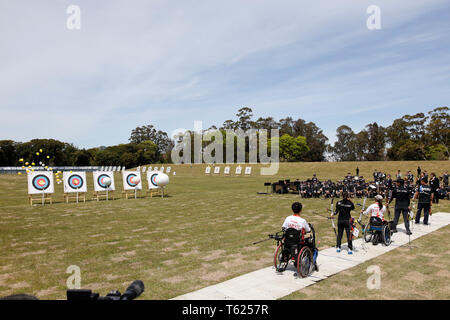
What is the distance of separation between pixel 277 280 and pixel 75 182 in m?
20.1

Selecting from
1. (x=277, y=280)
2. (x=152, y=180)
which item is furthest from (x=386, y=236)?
(x=152, y=180)

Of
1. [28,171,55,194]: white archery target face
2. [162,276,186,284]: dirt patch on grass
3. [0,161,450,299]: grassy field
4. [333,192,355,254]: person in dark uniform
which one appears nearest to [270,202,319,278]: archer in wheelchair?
[0,161,450,299]: grassy field

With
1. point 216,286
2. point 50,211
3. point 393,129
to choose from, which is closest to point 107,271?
point 216,286

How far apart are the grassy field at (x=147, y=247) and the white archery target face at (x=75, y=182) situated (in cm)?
391

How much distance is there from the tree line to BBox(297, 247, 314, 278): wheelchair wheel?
73.1 metres

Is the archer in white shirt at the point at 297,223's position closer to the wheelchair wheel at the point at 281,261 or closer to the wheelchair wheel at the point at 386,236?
the wheelchair wheel at the point at 281,261

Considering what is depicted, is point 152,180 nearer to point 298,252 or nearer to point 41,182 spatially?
point 41,182

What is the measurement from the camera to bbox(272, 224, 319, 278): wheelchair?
→ 6.83m

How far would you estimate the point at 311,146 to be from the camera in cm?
10931

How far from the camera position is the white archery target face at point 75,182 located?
72.8ft

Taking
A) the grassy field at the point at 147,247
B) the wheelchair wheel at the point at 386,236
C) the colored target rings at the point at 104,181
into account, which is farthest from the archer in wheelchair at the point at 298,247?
the colored target rings at the point at 104,181

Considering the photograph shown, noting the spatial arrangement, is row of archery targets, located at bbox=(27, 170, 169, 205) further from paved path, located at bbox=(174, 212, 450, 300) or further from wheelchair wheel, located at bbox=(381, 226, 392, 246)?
wheelchair wheel, located at bbox=(381, 226, 392, 246)

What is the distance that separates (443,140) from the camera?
66.7 metres

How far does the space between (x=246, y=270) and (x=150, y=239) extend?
4.71m
